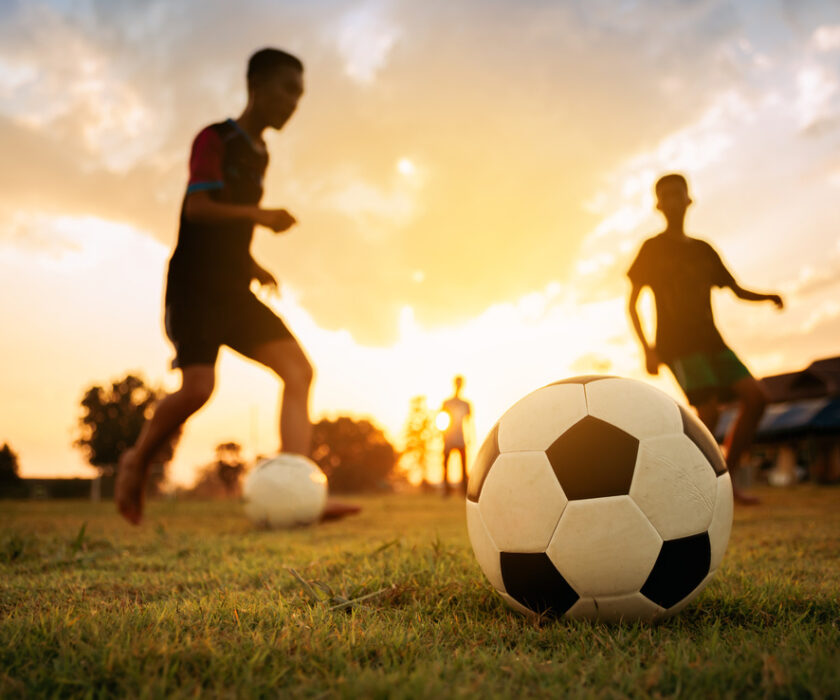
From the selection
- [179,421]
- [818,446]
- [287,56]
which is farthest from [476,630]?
[818,446]

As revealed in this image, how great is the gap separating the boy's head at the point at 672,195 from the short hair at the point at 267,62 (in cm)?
371

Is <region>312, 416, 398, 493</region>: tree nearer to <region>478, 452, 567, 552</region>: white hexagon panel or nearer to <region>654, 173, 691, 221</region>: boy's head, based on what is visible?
<region>654, 173, 691, 221</region>: boy's head

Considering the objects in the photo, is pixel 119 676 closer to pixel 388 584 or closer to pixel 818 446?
pixel 388 584

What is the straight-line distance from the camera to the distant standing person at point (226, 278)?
473 cm

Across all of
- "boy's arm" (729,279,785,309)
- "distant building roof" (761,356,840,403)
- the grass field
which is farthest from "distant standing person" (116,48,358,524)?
"distant building roof" (761,356,840,403)

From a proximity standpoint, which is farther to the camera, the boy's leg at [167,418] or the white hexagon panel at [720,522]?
the boy's leg at [167,418]

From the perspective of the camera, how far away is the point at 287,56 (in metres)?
5.04

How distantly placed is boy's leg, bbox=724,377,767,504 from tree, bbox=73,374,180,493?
35873mm

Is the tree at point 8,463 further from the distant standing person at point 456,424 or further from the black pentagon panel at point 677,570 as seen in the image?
the black pentagon panel at point 677,570

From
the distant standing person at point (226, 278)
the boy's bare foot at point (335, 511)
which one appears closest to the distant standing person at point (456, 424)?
the boy's bare foot at point (335, 511)

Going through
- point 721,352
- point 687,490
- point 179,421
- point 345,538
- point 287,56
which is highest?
point 287,56

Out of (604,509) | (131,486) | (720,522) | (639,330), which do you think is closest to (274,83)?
(131,486)

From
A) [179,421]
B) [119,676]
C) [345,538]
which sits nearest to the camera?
[119,676]

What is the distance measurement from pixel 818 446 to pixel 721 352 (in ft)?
84.1
